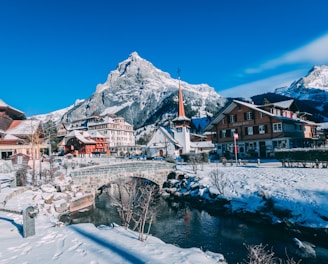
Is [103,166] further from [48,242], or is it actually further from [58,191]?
[48,242]

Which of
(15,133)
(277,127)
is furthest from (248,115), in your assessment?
(15,133)

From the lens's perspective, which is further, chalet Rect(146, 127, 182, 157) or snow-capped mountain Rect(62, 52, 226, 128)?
snow-capped mountain Rect(62, 52, 226, 128)

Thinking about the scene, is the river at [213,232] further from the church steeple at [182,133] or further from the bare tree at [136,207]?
the church steeple at [182,133]

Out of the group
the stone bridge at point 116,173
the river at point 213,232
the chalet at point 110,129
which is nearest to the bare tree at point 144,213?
the river at point 213,232

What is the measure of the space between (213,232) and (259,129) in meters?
29.3

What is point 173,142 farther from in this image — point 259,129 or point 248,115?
point 259,129

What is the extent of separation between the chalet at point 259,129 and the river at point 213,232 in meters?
20.4

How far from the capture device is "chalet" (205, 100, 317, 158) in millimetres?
40594

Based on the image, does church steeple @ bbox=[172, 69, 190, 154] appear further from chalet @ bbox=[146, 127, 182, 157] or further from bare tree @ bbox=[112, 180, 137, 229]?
bare tree @ bbox=[112, 180, 137, 229]

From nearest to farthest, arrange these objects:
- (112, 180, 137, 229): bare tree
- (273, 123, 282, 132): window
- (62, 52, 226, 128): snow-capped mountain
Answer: (112, 180, 137, 229): bare tree
(273, 123, 282, 132): window
(62, 52, 226, 128): snow-capped mountain

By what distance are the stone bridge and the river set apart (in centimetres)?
337

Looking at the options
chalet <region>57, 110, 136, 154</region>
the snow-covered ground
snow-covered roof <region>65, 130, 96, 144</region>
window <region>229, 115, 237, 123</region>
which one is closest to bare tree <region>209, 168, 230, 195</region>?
the snow-covered ground

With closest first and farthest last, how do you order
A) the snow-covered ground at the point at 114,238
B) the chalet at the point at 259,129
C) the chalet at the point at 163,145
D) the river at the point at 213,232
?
the snow-covered ground at the point at 114,238
the river at the point at 213,232
the chalet at the point at 259,129
the chalet at the point at 163,145

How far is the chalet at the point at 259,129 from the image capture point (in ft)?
133
